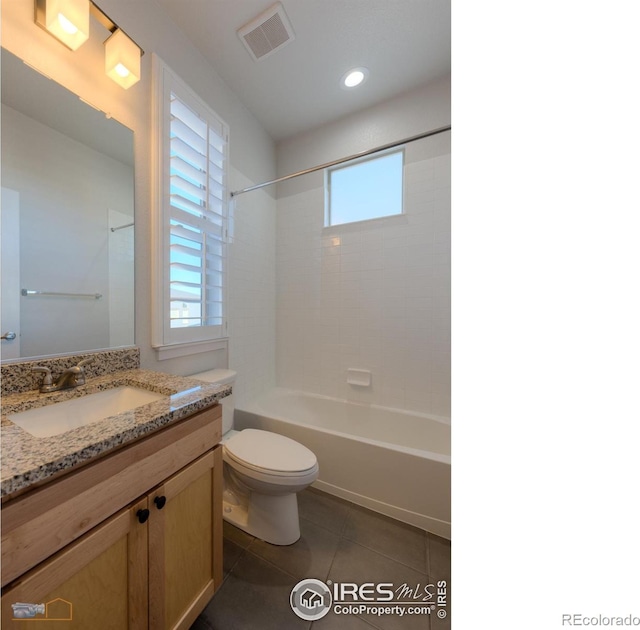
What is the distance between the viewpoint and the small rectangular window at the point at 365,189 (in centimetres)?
205

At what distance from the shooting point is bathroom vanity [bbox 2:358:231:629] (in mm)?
464

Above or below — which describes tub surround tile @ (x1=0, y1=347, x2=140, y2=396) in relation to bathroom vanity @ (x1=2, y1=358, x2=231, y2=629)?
above

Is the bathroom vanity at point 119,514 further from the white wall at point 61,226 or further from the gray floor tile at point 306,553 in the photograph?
the gray floor tile at point 306,553

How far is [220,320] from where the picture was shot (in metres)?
1.69

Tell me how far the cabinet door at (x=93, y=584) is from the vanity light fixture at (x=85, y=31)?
5.26ft

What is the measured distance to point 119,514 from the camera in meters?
0.62

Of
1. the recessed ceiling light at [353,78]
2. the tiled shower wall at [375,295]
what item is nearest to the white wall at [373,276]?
the tiled shower wall at [375,295]

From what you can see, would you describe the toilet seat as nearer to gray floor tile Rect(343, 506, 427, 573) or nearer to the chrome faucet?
gray floor tile Rect(343, 506, 427, 573)

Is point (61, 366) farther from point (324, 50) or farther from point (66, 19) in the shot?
point (324, 50)

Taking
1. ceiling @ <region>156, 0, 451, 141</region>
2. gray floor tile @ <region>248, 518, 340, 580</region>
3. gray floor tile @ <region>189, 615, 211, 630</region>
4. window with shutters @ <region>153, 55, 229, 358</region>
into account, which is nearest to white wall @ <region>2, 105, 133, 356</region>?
window with shutters @ <region>153, 55, 229, 358</region>

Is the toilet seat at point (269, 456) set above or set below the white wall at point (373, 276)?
below

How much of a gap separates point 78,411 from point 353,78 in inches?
96.9

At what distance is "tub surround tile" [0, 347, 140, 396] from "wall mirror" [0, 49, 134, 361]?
3 centimetres
